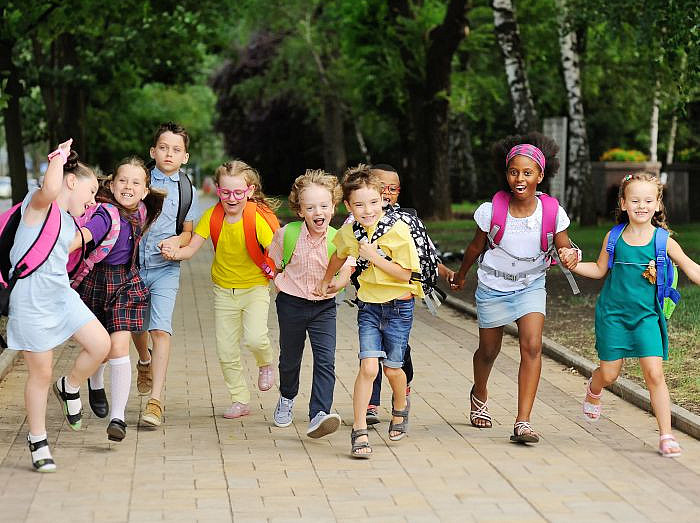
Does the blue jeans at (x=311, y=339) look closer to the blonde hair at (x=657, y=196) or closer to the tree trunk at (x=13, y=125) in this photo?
the blonde hair at (x=657, y=196)

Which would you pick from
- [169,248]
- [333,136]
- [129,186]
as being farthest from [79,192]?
[333,136]

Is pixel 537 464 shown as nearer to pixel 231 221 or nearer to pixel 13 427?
pixel 231 221

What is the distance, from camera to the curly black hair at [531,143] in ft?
25.5

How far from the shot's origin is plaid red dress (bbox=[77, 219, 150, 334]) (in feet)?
25.2

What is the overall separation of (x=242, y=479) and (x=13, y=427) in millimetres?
2060

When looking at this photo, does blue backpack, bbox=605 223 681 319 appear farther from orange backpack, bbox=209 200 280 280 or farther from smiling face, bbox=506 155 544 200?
orange backpack, bbox=209 200 280 280

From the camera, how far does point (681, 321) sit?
12789 mm

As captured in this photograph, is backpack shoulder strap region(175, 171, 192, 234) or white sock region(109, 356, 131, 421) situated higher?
backpack shoulder strap region(175, 171, 192, 234)

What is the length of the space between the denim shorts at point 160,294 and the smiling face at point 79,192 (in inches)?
40.3

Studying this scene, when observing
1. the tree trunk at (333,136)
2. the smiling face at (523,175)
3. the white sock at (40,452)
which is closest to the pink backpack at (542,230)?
the smiling face at (523,175)

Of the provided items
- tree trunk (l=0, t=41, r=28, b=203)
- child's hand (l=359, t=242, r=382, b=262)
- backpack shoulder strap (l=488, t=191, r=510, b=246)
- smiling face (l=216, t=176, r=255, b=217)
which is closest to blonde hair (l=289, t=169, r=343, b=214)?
smiling face (l=216, t=176, r=255, b=217)

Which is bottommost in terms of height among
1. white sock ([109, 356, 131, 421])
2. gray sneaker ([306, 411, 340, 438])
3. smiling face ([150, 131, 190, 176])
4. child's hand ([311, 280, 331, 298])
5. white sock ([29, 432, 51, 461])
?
gray sneaker ([306, 411, 340, 438])

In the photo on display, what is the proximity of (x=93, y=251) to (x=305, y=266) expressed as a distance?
1.22m

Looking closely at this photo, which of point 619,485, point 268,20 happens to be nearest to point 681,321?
point 619,485
